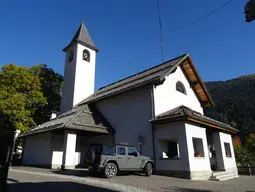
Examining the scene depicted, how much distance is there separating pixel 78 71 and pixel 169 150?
14.1 metres

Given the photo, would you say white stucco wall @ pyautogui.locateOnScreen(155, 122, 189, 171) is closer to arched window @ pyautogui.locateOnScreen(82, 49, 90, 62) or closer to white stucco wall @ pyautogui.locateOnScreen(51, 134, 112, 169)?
white stucco wall @ pyautogui.locateOnScreen(51, 134, 112, 169)

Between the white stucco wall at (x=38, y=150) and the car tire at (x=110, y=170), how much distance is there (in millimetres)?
8792

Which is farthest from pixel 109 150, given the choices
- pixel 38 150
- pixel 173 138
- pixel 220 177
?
pixel 38 150

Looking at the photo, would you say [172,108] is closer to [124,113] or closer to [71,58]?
[124,113]

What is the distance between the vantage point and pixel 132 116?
1606 centimetres

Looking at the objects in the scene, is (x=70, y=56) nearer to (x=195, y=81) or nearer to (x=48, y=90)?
(x=48, y=90)

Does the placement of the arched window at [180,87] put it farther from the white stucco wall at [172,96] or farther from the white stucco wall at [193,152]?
the white stucco wall at [193,152]

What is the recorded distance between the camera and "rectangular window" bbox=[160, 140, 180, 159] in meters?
13.9

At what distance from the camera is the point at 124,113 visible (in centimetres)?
1689

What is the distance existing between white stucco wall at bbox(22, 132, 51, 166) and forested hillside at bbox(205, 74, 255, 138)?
5550cm

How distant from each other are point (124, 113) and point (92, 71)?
10.2m

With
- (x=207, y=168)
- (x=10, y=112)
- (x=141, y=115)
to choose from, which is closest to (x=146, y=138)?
(x=141, y=115)

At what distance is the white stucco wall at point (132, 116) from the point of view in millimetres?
14688

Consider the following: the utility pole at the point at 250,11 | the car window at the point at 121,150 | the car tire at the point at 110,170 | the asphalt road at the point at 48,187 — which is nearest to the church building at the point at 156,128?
the car window at the point at 121,150
